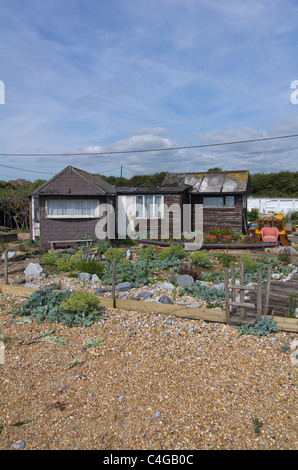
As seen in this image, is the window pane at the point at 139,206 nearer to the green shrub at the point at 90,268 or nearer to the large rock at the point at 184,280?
the green shrub at the point at 90,268

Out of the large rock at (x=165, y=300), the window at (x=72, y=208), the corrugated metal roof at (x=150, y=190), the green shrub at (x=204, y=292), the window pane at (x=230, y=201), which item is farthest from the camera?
the window pane at (x=230, y=201)

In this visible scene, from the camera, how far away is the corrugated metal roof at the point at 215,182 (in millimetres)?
19125

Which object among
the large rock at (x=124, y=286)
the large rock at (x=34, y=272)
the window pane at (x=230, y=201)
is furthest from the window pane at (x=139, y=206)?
the large rock at (x=124, y=286)

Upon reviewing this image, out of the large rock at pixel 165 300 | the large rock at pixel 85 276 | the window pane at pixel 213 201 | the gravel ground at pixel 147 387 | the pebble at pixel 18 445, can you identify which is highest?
the window pane at pixel 213 201

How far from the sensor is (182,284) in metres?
9.49

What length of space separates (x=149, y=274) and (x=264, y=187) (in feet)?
144

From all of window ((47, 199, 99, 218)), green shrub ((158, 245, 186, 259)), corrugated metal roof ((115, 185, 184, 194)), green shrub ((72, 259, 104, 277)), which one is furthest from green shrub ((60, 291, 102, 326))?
corrugated metal roof ((115, 185, 184, 194))

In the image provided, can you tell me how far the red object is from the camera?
15.4m

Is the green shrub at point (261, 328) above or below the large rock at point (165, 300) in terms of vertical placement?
below

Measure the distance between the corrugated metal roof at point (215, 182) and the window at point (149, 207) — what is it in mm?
1894

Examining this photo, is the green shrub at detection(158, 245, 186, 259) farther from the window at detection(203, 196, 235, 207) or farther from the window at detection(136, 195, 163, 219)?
the window at detection(203, 196, 235, 207)
